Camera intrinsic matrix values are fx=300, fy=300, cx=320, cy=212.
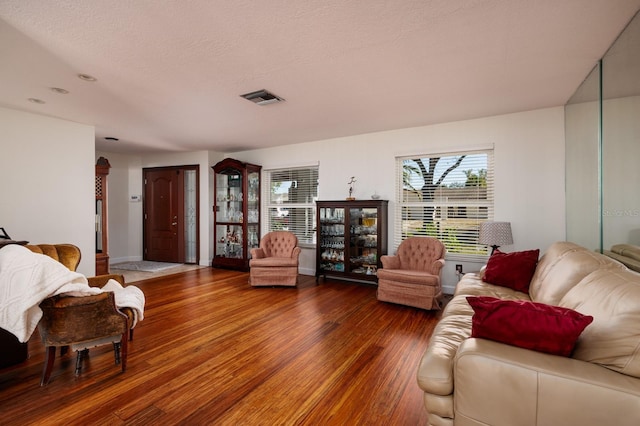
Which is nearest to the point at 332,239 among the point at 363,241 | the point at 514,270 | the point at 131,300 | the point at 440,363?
the point at 363,241

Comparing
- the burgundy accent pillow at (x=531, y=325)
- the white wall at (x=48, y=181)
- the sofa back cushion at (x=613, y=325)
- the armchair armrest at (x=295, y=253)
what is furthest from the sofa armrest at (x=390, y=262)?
the white wall at (x=48, y=181)

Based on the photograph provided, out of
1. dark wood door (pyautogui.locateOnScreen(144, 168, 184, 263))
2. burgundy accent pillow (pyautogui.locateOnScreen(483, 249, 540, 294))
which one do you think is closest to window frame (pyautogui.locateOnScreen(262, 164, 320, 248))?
dark wood door (pyautogui.locateOnScreen(144, 168, 184, 263))

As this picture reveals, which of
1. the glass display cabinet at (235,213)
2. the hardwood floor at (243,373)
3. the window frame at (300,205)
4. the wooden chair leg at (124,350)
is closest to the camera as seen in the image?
the hardwood floor at (243,373)

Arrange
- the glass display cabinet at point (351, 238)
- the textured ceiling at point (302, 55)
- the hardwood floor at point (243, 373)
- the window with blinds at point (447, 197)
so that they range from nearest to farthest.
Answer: the hardwood floor at point (243, 373)
the textured ceiling at point (302, 55)
the window with blinds at point (447, 197)
the glass display cabinet at point (351, 238)

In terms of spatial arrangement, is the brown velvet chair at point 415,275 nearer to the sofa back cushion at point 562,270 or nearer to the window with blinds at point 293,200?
the sofa back cushion at point 562,270

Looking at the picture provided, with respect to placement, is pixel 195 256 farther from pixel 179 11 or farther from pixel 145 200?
pixel 179 11

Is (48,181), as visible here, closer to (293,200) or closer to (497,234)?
(293,200)

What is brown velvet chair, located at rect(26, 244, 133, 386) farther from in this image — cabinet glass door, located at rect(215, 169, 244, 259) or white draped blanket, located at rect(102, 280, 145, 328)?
cabinet glass door, located at rect(215, 169, 244, 259)

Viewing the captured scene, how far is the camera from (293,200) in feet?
19.8

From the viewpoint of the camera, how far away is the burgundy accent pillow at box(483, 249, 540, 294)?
2824mm

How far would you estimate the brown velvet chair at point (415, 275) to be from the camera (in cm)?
361

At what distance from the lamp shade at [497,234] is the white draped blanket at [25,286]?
415 centimetres

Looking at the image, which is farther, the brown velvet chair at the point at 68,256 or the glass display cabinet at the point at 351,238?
the glass display cabinet at the point at 351,238

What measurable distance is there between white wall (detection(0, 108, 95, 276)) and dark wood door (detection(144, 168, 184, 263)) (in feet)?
7.39
